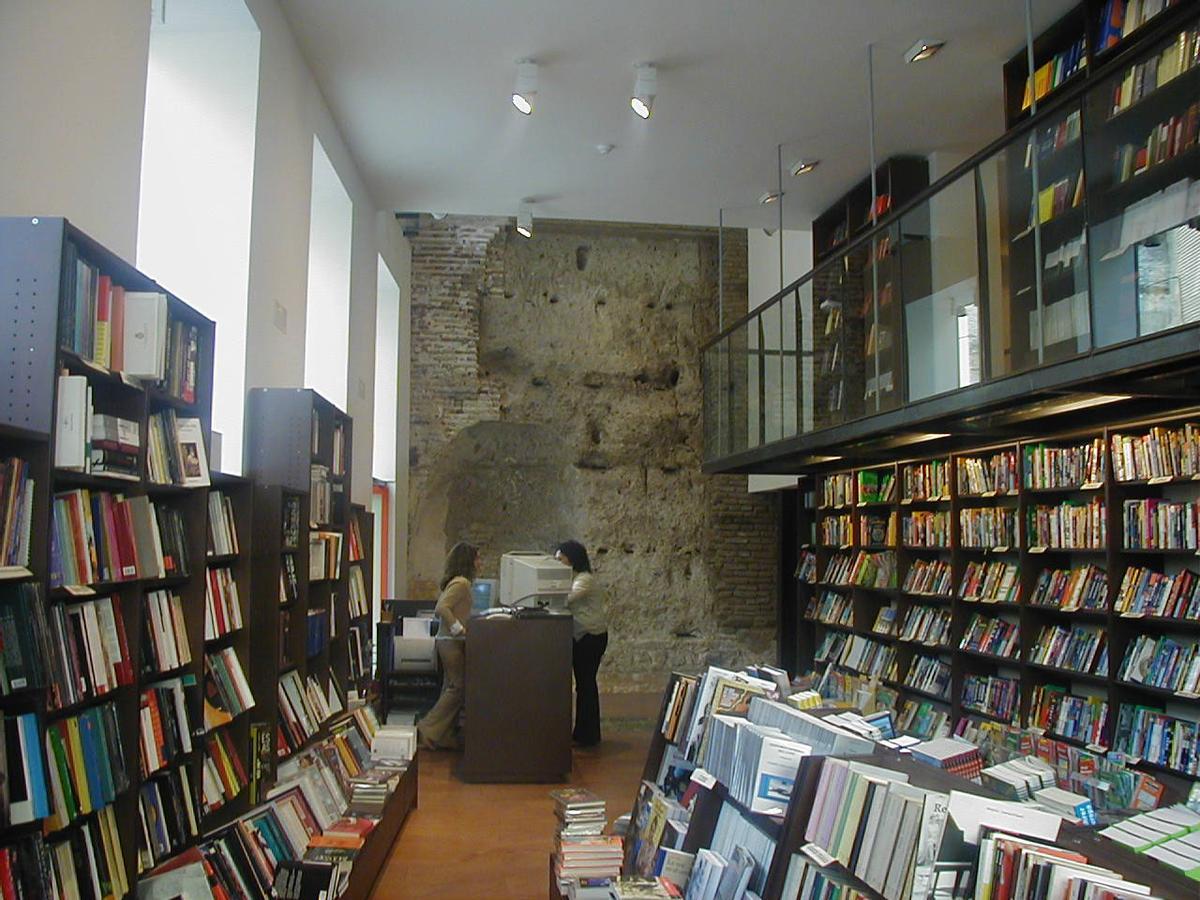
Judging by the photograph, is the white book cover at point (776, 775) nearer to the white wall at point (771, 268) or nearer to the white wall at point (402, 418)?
the white wall at point (771, 268)

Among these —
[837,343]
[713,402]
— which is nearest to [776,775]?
[837,343]

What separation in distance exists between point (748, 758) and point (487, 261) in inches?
402

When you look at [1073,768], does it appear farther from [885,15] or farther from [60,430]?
[885,15]

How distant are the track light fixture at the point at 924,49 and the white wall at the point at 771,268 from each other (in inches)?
94.9

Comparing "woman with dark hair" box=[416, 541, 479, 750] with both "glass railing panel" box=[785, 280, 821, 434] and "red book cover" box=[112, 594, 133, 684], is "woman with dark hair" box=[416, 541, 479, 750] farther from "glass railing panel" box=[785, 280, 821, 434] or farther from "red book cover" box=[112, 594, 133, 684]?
"red book cover" box=[112, 594, 133, 684]

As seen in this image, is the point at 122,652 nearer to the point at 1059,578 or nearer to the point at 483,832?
the point at 483,832

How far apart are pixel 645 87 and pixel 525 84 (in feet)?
2.58

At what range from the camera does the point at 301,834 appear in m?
4.37

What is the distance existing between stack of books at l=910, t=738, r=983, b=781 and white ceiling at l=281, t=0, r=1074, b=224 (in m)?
4.28

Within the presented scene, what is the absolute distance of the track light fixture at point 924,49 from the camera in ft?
20.3

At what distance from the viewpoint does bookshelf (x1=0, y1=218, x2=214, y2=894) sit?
255 cm

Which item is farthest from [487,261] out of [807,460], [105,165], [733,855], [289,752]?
[733,855]

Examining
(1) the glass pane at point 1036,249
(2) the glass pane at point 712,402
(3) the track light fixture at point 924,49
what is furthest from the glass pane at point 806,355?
(1) the glass pane at point 1036,249

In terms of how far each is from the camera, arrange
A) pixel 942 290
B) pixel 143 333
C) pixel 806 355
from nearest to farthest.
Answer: pixel 143 333 → pixel 942 290 → pixel 806 355
